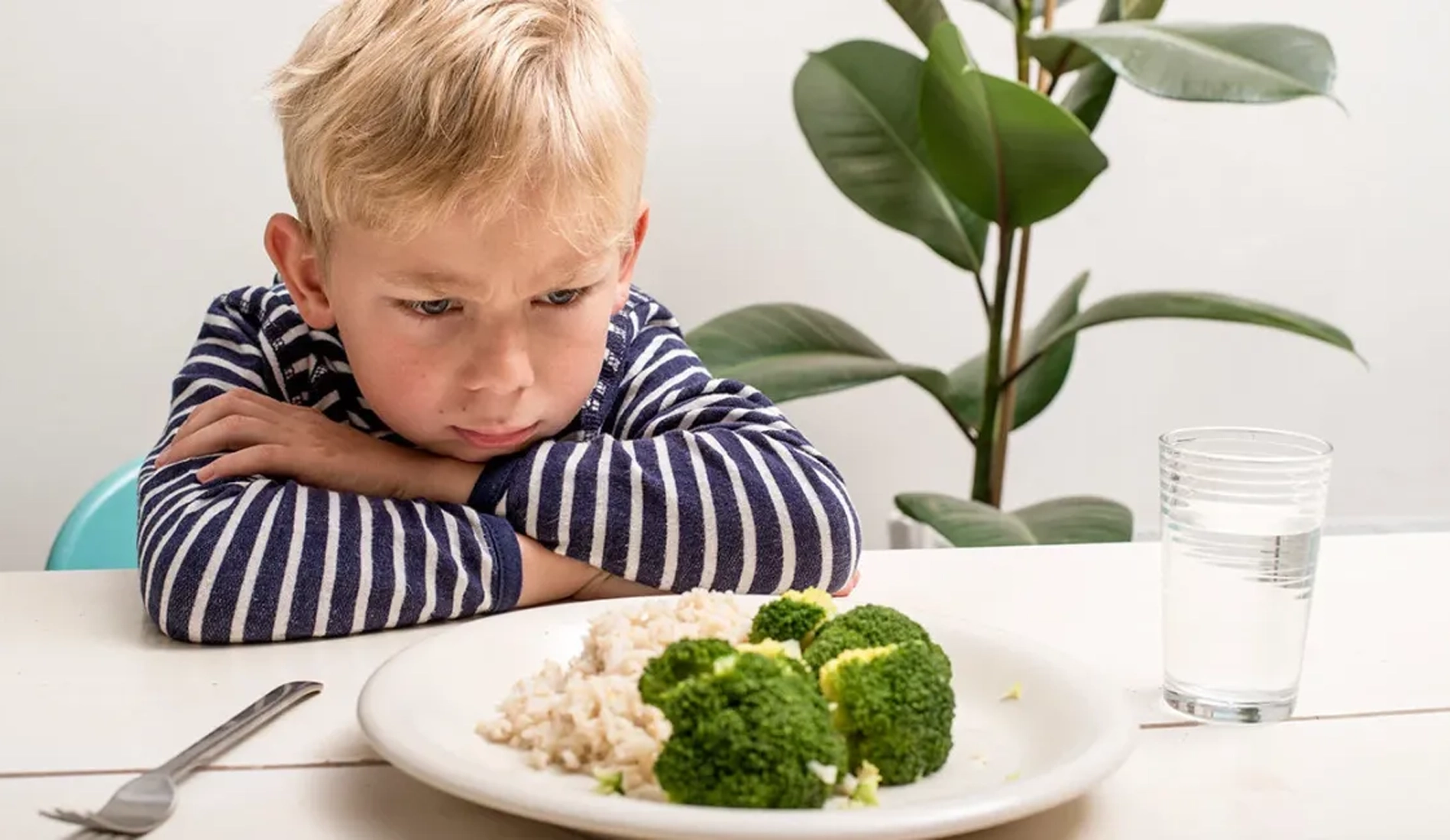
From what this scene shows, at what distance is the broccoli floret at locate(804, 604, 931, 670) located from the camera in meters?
0.64

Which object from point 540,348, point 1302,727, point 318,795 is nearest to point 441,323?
point 540,348

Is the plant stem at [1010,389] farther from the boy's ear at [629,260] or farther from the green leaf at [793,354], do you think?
the boy's ear at [629,260]

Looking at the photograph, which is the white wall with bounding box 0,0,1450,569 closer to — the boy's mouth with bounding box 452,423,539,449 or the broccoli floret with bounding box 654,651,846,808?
the boy's mouth with bounding box 452,423,539,449

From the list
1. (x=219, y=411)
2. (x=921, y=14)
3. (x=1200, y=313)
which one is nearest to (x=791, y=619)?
(x=219, y=411)

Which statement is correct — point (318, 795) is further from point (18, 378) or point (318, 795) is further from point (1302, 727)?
point (18, 378)

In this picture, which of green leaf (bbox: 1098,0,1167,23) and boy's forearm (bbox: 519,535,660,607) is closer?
boy's forearm (bbox: 519,535,660,607)

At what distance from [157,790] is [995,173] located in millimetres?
1114

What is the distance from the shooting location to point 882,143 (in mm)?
1708

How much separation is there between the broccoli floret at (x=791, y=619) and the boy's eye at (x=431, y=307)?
1.02 ft

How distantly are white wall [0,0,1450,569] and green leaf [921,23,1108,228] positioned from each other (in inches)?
21.5

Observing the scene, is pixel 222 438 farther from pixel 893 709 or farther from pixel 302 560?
pixel 893 709

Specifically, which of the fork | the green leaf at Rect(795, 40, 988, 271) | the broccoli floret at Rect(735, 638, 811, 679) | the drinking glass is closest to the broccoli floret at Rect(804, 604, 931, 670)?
the broccoli floret at Rect(735, 638, 811, 679)

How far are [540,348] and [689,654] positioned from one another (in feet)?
1.18

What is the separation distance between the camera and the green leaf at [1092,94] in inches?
66.4
